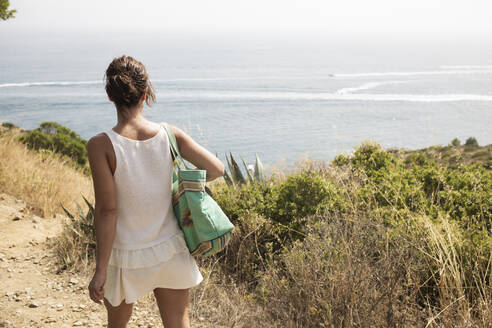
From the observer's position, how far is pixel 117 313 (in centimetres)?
216

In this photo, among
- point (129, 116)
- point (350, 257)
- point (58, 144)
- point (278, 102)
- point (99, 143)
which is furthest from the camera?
point (278, 102)

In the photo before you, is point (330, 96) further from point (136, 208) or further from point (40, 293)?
point (136, 208)

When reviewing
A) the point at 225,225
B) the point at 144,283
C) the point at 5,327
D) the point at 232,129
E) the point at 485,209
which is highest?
the point at 225,225

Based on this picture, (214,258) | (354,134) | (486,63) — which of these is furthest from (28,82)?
(486,63)

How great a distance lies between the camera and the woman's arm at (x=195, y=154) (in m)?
2.12

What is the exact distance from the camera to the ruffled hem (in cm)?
204

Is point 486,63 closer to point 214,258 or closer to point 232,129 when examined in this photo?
point 232,129

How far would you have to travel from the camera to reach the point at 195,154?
2141 millimetres

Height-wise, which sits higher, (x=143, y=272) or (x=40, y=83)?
(x=143, y=272)

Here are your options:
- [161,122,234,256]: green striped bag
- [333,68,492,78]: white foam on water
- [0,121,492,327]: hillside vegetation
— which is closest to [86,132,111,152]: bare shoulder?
[161,122,234,256]: green striped bag

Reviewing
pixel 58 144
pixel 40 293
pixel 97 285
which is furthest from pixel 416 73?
pixel 97 285

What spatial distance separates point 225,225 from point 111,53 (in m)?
100

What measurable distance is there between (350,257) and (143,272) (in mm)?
1514

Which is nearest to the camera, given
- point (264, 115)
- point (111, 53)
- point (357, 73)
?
point (264, 115)
